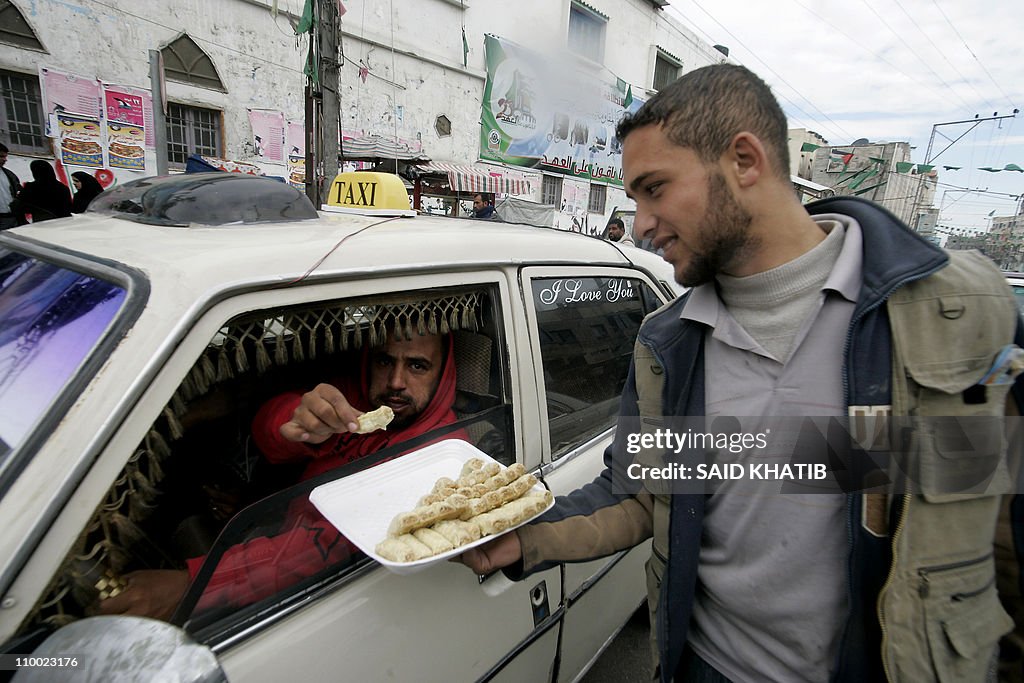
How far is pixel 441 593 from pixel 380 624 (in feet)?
0.57

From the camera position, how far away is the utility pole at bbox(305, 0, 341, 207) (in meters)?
6.97

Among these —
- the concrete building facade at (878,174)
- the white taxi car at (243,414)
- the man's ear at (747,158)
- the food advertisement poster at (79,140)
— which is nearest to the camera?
the white taxi car at (243,414)

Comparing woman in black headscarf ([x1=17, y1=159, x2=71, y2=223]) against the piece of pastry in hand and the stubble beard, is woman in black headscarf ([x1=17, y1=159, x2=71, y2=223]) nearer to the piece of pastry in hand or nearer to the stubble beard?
the piece of pastry in hand

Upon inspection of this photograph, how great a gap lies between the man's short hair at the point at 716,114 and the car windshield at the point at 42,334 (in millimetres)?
1275

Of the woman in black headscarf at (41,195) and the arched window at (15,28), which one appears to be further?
the arched window at (15,28)

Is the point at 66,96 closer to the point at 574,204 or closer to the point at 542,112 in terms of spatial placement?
the point at 542,112

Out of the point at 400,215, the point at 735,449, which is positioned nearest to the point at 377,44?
the point at 400,215

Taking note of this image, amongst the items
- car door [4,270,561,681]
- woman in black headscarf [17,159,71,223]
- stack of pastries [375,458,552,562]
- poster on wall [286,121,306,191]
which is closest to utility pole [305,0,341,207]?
poster on wall [286,121,306,191]

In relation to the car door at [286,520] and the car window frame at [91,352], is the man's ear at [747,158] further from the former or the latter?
the car window frame at [91,352]

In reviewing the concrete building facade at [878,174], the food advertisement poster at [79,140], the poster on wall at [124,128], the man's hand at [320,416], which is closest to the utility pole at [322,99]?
the poster on wall at [124,128]

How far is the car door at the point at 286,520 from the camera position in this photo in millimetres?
980

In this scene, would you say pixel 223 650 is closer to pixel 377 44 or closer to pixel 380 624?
pixel 380 624

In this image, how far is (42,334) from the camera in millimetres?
1129

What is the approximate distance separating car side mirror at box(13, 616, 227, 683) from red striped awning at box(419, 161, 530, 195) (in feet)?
37.6
